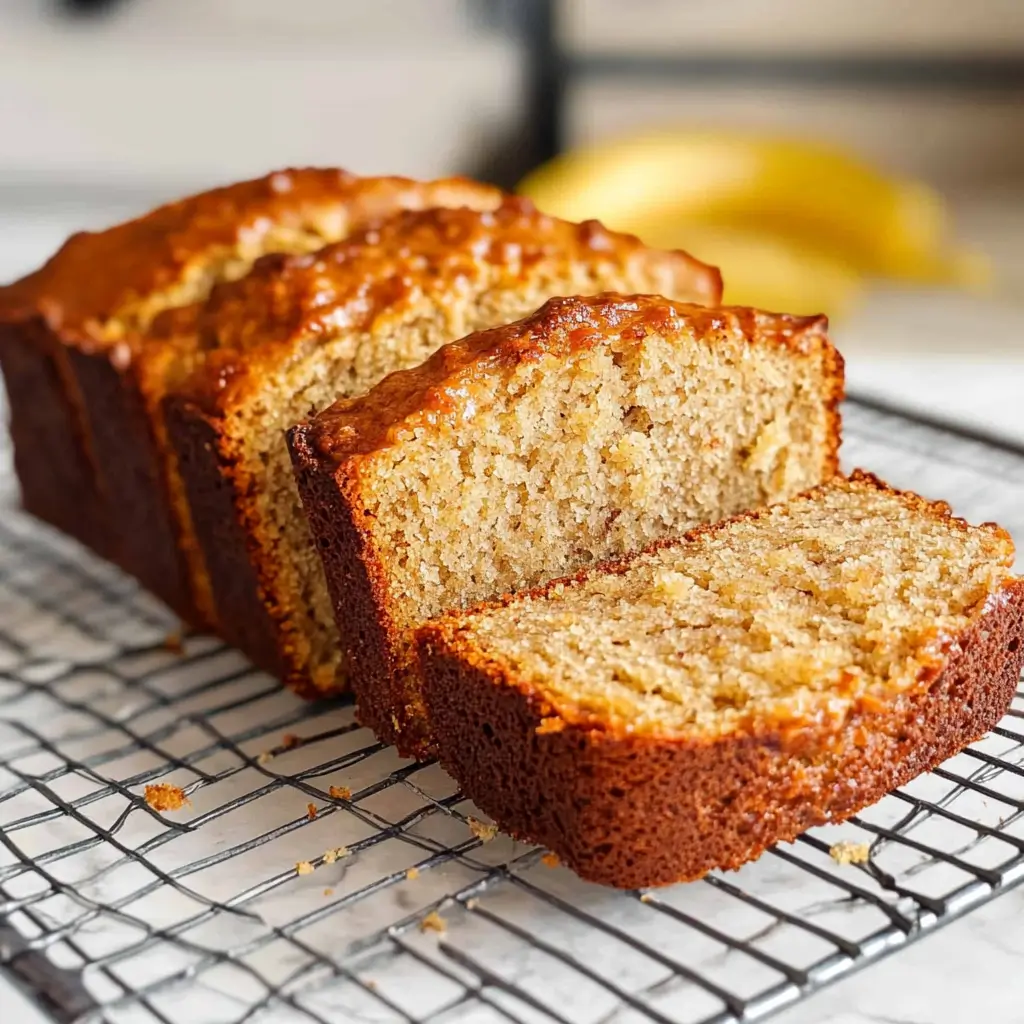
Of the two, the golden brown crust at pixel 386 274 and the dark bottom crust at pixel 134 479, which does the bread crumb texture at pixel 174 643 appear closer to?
the dark bottom crust at pixel 134 479

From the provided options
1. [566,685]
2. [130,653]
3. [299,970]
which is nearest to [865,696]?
[566,685]

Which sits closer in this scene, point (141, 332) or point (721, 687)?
point (721, 687)

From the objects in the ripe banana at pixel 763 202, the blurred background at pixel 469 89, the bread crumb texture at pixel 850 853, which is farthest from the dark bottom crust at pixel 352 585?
the blurred background at pixel 469 89

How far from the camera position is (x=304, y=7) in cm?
705

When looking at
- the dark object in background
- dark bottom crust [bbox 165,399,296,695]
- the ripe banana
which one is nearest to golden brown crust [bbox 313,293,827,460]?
dark bottom crust [bbox 165,399,296,695]

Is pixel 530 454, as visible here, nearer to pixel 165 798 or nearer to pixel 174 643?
pixel 165 798

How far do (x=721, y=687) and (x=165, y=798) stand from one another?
0.96 metres

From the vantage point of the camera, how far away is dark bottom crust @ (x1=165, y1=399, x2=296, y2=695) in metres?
2.67

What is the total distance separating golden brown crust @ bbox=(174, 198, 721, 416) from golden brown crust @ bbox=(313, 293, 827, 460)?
0.29m

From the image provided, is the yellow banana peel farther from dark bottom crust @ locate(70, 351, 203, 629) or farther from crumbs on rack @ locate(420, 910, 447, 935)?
crumbs on rack @ locate(420, 910, 447, 935)

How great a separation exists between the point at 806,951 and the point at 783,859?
198 mm

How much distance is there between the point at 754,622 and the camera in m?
2.16

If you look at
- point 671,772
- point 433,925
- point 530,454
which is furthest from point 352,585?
point 671,772

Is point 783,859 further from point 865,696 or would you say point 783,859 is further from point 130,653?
point 130,653
